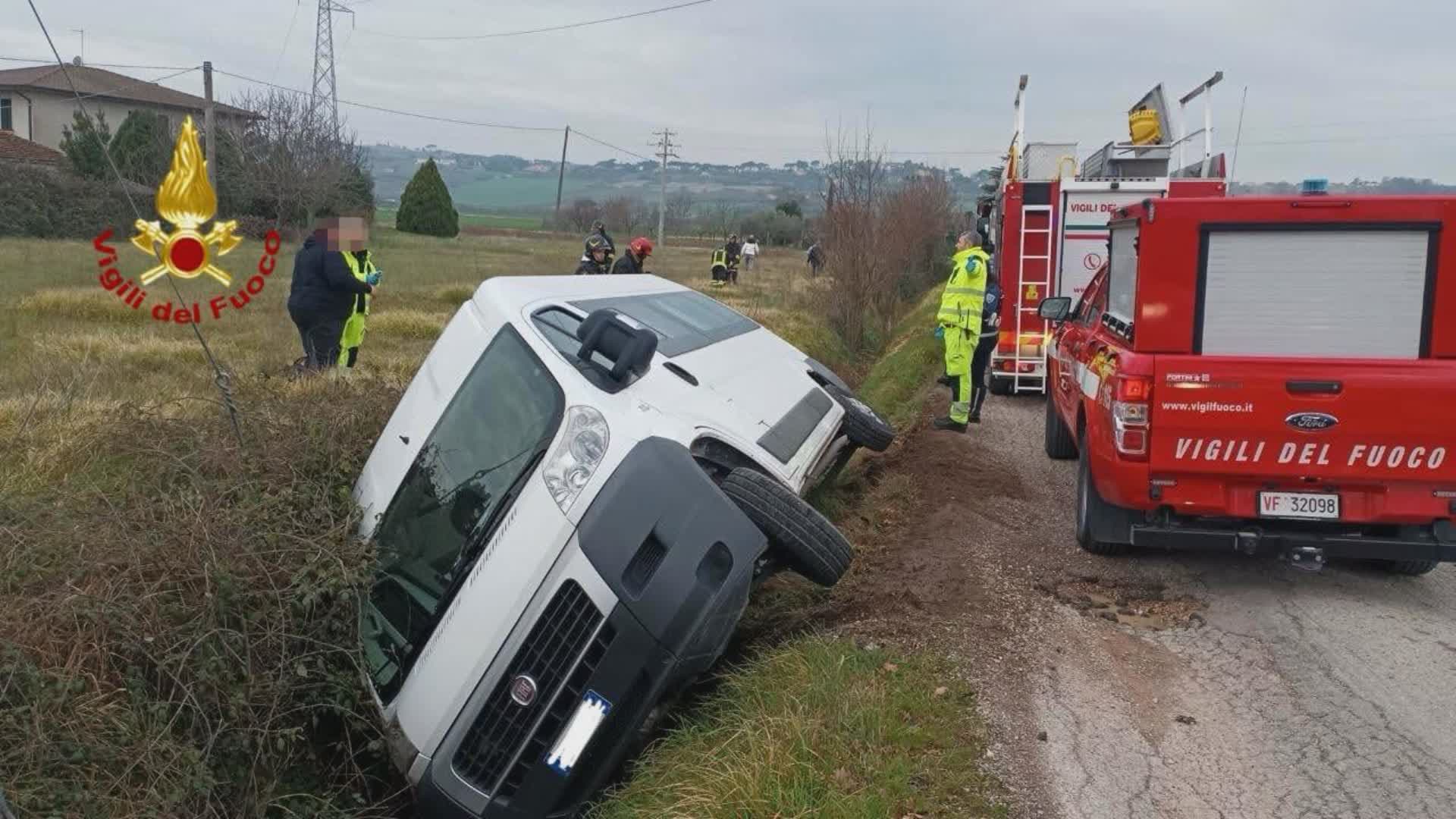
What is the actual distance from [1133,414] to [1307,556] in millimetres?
1171

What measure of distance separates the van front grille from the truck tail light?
3.06 metres

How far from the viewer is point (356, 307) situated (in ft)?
31.5

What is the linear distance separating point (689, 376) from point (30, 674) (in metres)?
2.90

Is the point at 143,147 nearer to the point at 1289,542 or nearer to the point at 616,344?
the point at 616,344

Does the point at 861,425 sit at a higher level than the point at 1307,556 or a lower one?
higher

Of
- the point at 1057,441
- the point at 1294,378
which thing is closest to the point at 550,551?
the point at 1294,378

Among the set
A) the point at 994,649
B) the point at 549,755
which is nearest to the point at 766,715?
the point at 549,755

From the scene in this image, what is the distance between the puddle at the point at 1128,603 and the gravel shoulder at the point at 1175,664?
15mm

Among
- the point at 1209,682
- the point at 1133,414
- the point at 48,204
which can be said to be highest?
the point at 48,204

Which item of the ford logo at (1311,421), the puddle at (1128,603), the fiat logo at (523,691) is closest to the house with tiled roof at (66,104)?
the fiat logo at (523,691)

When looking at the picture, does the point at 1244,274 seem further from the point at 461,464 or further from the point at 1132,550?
the point at 461,464

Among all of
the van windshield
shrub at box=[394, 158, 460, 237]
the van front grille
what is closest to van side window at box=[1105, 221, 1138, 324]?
the van windshield

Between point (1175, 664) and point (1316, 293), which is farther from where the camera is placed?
point (1316, 293)

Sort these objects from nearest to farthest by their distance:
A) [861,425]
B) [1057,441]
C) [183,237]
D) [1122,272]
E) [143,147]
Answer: [183,237] < [1122,272] < [861,425] < [143,147] < [1057,441]
